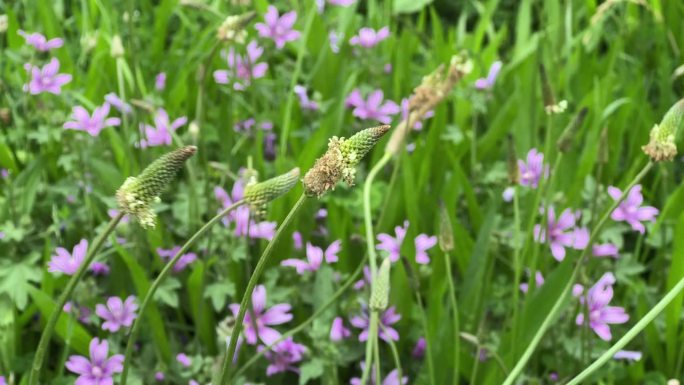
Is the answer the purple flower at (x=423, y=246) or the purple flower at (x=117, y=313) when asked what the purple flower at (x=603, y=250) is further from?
the purple flower at (x=117, y=313)

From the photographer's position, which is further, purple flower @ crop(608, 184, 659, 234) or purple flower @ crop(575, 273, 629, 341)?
purple flower @ crop(608, 184, 659, 234)

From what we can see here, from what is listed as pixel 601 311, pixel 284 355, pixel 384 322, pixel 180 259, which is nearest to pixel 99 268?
pixel 180 259

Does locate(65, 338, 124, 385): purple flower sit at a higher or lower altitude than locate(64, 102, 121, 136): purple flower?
lower

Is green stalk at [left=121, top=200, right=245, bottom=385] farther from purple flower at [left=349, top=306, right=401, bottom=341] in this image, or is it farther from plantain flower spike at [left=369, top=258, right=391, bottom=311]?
purple flower at [left=349, top=306, right=401, bottom=341]

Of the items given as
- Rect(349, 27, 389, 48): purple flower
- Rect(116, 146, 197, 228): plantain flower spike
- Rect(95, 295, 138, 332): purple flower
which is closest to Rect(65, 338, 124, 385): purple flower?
Rect(95, 295, 138, 332): purple flower

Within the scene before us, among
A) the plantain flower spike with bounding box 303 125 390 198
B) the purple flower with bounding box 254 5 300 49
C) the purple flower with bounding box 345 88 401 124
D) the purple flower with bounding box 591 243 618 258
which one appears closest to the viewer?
the plantain flower spike with bounding box 303 125 390 198

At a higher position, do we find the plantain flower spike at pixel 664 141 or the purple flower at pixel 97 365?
the plantain flower spike at pixel 664 141

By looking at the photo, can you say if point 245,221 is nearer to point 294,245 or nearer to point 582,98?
point 294,245

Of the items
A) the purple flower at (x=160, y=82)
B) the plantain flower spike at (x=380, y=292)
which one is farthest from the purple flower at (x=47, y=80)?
the plantain flower spike at (x=380, y=292)

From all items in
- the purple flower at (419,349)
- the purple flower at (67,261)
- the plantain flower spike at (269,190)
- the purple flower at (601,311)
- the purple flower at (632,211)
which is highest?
the plantain flower spike at (269,190)
